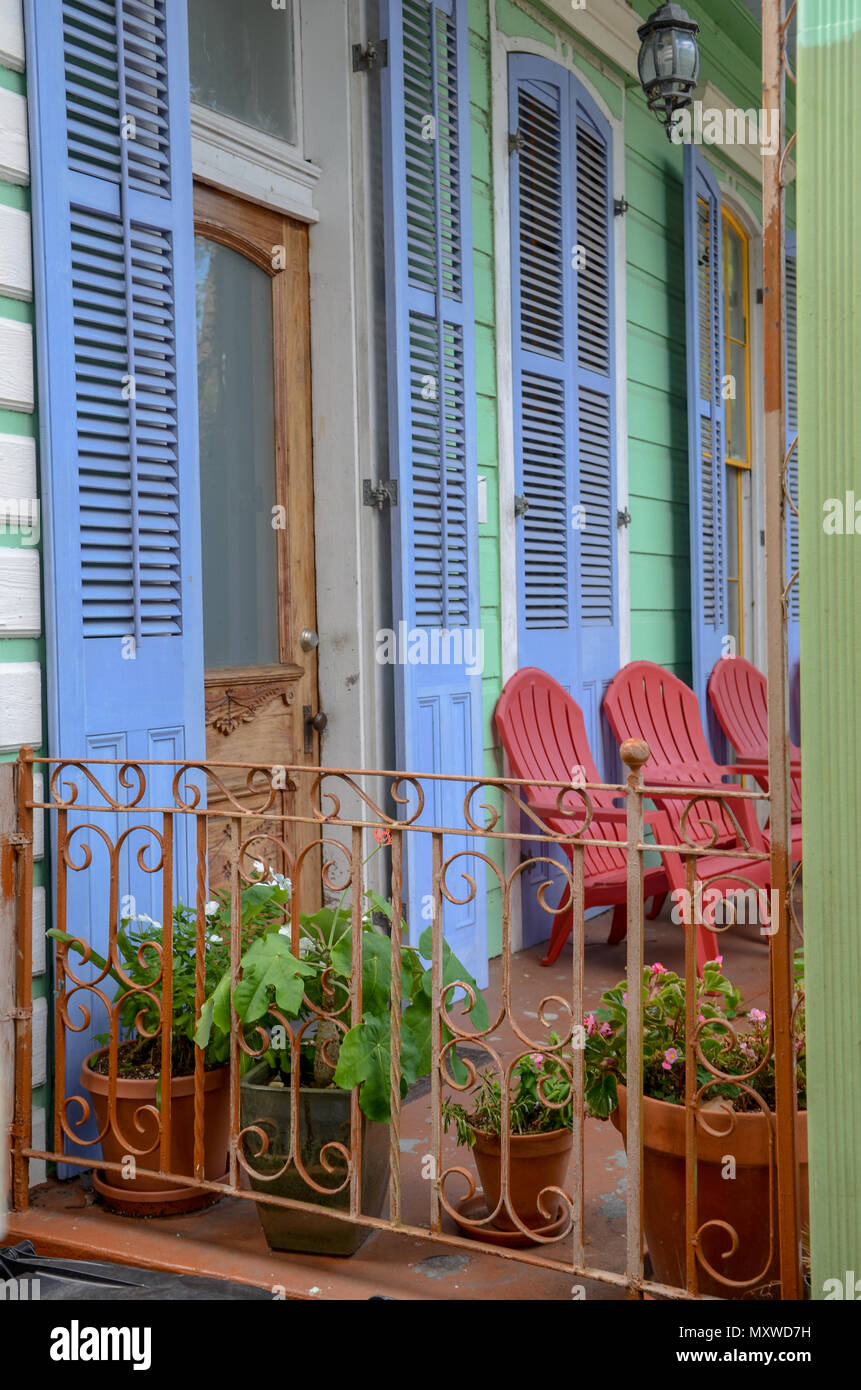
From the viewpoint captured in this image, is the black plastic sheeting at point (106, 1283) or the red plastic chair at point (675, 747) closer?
the black plastic sheeting at point (106, 1283)

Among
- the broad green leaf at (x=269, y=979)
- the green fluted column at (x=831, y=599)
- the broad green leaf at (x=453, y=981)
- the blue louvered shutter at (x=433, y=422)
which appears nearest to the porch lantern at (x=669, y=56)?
the blue louvered shutter at (x=433, y=422)

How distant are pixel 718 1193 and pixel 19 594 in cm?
192

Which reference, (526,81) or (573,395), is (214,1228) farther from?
(526,81)

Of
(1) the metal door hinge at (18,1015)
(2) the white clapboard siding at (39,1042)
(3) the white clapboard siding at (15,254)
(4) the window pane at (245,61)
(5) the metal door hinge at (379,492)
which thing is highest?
(4) the window pane at (245,61)

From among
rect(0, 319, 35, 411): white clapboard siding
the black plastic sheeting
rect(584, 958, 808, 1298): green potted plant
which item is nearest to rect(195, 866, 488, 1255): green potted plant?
the black plastic sheeting

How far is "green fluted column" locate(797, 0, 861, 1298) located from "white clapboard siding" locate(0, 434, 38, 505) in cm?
177

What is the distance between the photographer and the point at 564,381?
5.62m

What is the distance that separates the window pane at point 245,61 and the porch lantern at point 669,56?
1483mm

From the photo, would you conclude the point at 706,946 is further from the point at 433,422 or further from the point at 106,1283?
the point at 106,1283

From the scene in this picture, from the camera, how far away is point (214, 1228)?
2885 mm

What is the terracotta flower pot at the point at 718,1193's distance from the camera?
2295mm

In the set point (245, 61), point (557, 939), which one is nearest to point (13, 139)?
point (245, 61)

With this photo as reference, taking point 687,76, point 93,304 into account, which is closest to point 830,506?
point 93,304

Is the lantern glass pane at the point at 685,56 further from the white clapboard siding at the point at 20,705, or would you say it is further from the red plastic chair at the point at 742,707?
the white clapboard siding at the point at 20,705
